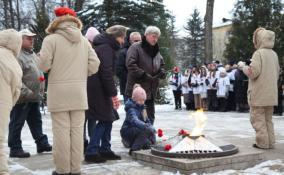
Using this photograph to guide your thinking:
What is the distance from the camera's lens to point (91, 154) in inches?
262

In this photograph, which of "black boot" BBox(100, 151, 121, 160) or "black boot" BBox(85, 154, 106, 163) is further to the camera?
"black boot" BBox(100, 151, 121, 160)

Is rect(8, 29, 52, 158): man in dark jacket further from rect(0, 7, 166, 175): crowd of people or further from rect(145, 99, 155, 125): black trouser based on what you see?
rect(145, 99, 155, 125): black trouser

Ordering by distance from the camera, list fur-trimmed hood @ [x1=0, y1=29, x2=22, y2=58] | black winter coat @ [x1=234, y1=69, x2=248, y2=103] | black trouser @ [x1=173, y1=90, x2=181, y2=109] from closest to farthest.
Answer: fur-trimmed hood @ [x1=0, y1=29, x2=22, y2=58]
black winter coat @ [x1=234, y1=69, x2=248, y2=103]
black trouser @ [x1=173, y1=90, x2=181, y2=109]

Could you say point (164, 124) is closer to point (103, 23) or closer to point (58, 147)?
point (58, 147)

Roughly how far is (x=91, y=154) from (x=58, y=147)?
1022mm

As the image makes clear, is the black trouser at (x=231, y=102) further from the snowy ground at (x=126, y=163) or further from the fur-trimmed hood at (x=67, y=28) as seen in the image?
the fur-trimmed hood at (x=67, y=28)

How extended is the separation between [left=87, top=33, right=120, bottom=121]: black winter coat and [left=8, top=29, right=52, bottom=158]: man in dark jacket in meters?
1.32

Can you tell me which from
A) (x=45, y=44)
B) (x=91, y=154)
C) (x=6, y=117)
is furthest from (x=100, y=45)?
(x=6, y=117)

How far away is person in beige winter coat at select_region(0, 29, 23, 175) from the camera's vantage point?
506cm

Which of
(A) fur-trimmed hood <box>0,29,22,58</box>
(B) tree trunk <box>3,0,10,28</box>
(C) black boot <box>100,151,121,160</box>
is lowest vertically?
(C) black boot <box>100,151,121,160</box>

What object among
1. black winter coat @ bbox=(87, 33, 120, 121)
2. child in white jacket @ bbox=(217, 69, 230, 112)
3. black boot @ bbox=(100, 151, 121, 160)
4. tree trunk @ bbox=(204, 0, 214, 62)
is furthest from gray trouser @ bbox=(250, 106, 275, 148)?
tree trunk @ bbox=(204, 0, 214, 62)

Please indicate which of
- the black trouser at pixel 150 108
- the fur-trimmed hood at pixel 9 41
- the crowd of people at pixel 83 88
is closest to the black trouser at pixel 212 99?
the crowd of people at pixel 83 88

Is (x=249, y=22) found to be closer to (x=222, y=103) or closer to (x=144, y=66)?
(x=222, y=103)

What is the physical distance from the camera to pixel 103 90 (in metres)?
6.55
